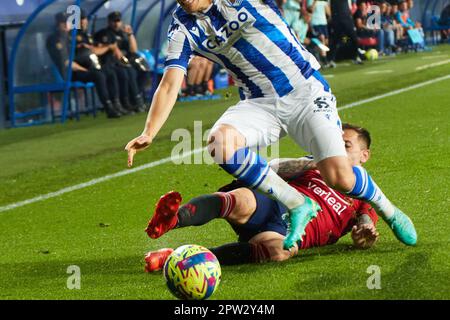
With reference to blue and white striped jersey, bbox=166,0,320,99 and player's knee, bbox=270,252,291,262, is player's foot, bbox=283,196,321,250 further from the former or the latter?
blue and white striped jersey, bbox=166,0,320,99

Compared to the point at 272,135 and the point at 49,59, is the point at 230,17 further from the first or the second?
the point at 49,59

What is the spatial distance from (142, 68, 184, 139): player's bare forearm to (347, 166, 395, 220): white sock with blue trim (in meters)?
1.15

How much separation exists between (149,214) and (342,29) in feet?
75.4

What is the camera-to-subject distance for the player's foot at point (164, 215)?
21.6 ft

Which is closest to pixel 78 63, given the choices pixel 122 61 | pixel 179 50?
pixel 122 61

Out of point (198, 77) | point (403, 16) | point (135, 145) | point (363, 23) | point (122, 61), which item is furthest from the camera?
point (403, 16)

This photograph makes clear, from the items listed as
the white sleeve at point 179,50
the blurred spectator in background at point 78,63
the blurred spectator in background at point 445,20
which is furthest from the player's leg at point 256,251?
the blurred spectator in background at point 445,20

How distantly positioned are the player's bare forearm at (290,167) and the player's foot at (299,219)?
65cm

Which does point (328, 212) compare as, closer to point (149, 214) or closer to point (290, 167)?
point (290, 167)

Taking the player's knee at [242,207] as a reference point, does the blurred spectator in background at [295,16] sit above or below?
below

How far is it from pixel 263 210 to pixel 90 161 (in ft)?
20.0

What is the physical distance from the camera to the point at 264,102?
6898 mm

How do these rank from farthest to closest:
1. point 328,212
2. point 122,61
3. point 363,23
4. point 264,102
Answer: point 363,23
point 122,61
point 328,212
point 264,102

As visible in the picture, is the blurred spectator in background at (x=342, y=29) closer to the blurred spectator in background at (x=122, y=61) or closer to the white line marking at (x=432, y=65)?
Result: the white line marking at (x=432, y=65)
